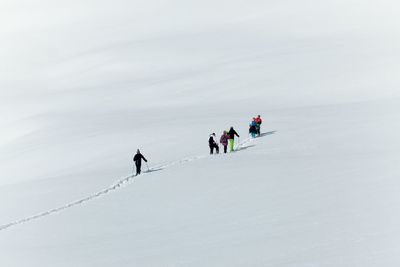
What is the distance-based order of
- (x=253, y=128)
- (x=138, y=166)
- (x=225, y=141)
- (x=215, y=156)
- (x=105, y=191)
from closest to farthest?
1. (x=105, y=191)
2. (x=138, y=166)
3. (x=215, y=156)
4. (x=225, y=141)
5. (x=253, y=128)

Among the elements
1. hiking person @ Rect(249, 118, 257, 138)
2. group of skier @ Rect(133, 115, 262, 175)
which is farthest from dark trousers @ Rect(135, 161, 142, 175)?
hiking person @ Rect(249, 118, 257, 138)

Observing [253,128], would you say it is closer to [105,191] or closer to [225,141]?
[225,141]

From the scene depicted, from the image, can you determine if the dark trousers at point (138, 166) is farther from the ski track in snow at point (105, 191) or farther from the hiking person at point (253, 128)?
the hiking person at point (253, 128)

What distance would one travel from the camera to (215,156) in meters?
30.3

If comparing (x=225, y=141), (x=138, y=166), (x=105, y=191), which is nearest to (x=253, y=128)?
(x=225, y=141)

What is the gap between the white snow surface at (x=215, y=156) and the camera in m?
15.9

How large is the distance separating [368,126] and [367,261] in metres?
19.7

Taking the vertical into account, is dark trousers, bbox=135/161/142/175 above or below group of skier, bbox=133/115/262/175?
below

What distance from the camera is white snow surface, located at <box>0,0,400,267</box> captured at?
15.9 m

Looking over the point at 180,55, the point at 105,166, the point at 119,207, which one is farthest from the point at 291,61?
the point at 119,207

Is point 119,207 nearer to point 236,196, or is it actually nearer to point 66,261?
point 236,196

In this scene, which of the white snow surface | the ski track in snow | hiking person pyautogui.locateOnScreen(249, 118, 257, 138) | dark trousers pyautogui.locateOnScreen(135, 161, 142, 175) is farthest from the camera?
hiking person pyautogui.locateOnScreen(249, 118, 257, 138)

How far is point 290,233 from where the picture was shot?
49.9 ft

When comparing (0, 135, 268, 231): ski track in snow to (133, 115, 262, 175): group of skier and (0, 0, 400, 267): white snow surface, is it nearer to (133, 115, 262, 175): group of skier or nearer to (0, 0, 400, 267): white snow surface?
(0, 0, 400, 267): white snow surface
